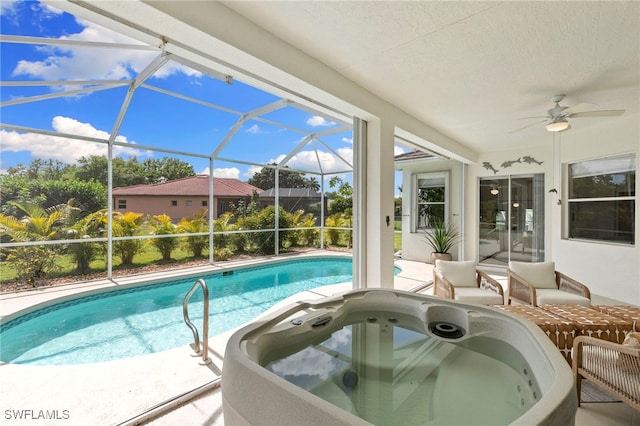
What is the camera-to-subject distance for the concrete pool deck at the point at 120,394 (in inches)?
75.3

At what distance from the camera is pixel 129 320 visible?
4297 millimetres

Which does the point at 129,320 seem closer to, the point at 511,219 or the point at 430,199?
the point at 430,199

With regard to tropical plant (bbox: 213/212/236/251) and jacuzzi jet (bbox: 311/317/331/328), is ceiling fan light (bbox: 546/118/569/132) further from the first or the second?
tropical plant (bbox: 213/212/236/251)

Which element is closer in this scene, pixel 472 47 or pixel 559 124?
pixel 472 47

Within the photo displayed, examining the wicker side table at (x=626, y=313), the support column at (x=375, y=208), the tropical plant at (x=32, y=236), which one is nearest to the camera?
the wicker side table at (x=626, y=313)

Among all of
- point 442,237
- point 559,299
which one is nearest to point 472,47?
point 559,299

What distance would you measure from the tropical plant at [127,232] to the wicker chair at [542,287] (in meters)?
7.64

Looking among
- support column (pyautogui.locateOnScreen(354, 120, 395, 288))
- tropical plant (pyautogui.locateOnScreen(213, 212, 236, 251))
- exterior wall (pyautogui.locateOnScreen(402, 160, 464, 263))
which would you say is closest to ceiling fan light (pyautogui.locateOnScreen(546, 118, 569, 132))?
support column (pyautogui.locateOnScreen(354, 120, 395, 288))

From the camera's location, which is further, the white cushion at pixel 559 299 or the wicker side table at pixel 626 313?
the white cushion at pixel 559 299

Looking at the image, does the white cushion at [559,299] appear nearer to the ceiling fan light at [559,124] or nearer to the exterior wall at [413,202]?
the ceiling fan light at [559,124]

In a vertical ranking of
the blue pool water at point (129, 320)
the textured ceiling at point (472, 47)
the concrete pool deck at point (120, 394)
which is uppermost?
the textured ceiling at point (472, 47)

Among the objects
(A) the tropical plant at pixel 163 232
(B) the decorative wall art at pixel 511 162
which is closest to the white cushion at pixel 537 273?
(B) the decorative wall art at pixel 511 162

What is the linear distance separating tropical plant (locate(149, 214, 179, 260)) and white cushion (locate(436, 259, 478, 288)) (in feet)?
21.3

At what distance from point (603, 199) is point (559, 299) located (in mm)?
2901
